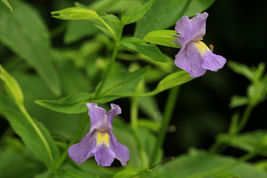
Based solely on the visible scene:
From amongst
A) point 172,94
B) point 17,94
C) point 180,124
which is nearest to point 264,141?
point 172,94

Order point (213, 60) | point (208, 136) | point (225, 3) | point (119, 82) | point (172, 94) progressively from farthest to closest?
point (208, 136), point (225, 3), point (172, 94), point (119, 82), point (213, 60)

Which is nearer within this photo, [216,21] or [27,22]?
[27,22]

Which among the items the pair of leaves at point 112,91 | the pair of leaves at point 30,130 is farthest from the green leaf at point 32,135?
the pair of leaves at point 112,91

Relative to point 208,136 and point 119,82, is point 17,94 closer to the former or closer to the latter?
point 119,82

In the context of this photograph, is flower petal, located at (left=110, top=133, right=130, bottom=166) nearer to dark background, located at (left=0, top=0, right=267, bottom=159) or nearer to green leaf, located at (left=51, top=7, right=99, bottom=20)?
green leaf, located at (left=51, top=7, right=99, bottom=20)

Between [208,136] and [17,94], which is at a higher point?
[17,94]

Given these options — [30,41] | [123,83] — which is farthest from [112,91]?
[30,41]

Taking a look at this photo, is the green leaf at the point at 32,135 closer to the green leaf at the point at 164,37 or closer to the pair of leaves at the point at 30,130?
the pair of leaves at the point at 30,130
